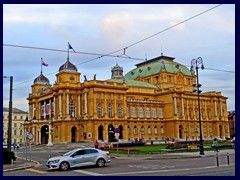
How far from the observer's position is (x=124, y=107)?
279 feet

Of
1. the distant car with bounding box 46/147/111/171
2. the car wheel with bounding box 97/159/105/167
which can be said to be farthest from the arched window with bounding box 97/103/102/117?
the car wheel with bounding box 97/159/105/167

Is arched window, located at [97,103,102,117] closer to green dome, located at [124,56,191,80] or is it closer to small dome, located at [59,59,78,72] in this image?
small dome, located at [59,59,78,72]

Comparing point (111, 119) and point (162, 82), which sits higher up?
point (162, 82)

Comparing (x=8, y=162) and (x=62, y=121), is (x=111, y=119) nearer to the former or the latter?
(x=62, y=121)

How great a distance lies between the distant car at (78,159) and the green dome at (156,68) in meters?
81.1

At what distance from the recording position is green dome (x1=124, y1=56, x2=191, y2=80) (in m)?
105

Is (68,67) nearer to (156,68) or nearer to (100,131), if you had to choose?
(100,131)

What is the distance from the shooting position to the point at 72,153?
885 inches

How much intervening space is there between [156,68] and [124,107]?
2690cm

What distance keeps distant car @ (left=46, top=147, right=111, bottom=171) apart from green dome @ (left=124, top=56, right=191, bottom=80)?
81114 mm

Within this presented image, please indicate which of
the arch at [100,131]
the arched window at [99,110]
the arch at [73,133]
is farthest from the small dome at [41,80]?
the arch at [100,131]

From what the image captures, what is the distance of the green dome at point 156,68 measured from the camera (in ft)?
345

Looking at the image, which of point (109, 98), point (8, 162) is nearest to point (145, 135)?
point (109, 98)

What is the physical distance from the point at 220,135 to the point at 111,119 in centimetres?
4524
